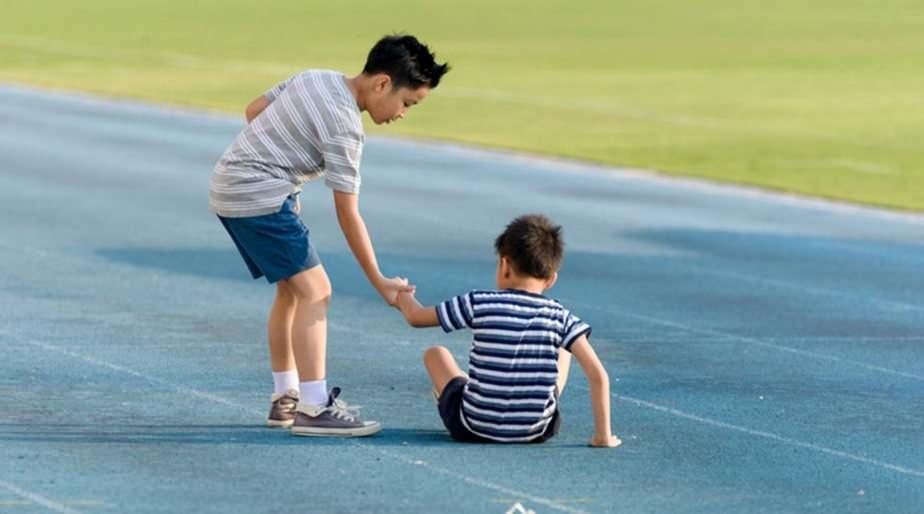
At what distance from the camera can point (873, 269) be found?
17.2 meters

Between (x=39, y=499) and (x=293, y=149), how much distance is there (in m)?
2.05

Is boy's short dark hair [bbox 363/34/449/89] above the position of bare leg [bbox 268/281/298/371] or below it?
above

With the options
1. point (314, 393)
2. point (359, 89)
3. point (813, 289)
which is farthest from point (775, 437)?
point (813, 289)

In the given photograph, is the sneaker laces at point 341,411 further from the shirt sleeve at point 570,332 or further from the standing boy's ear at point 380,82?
the standing boy's ear at point 380,82

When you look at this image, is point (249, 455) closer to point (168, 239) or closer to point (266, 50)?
point (168, 239)

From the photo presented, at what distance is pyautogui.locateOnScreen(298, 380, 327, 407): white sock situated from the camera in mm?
9867

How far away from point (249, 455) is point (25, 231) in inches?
370

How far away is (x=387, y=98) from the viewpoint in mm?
9688

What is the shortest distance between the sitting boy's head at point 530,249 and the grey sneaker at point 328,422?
103cm

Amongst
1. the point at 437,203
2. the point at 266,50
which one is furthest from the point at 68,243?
the point at 266,50

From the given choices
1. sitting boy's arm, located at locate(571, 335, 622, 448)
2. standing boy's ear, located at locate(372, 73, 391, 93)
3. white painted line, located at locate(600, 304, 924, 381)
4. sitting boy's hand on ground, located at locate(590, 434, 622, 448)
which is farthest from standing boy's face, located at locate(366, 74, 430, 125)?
white painted line, located at locate(600, 304, 924, 381)

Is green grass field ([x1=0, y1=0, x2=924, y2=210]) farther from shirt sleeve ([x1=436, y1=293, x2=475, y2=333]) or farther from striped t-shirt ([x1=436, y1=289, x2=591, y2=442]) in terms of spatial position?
shirt sleeve ([x1=436, y1=293, x2=475, y2=333])

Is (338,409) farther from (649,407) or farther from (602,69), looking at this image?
(602,69)

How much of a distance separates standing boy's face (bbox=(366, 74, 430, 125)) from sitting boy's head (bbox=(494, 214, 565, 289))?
0.75 metres
